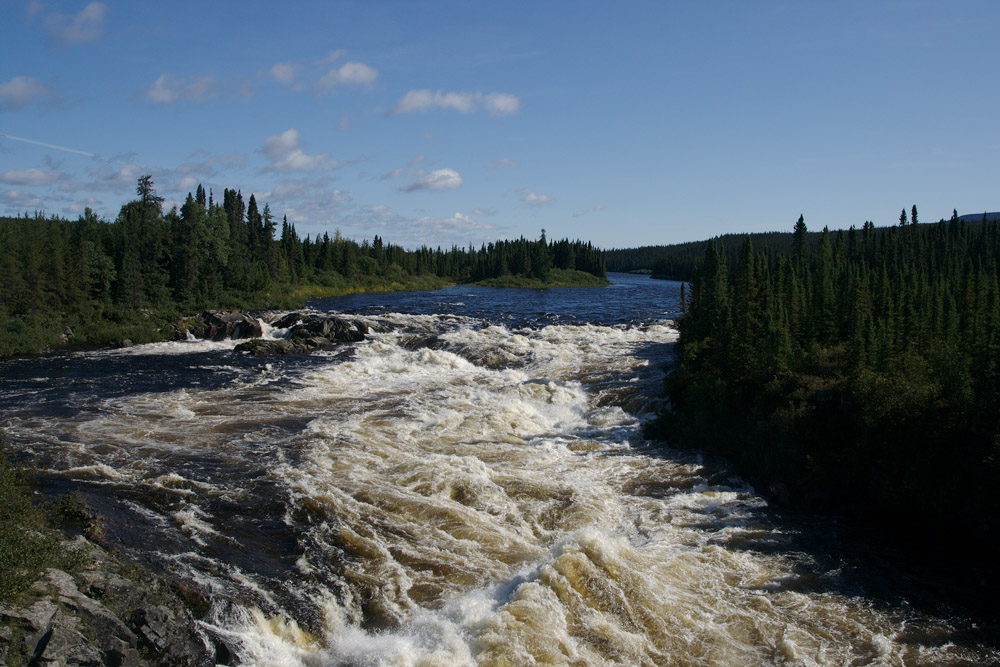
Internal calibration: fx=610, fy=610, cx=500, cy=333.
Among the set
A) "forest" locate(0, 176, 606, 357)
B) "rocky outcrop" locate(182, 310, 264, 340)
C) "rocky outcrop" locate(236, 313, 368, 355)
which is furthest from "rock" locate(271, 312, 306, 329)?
"forest" locate(0, 176, 606, 357)

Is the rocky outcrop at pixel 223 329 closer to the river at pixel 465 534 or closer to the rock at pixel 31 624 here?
the river at pixel 465 534

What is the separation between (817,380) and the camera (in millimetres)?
23094

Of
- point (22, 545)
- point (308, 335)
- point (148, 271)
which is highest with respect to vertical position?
point (148, 271)

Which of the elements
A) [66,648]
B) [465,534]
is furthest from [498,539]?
[66,648]

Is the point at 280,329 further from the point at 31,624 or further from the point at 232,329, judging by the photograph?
the point at 31,624

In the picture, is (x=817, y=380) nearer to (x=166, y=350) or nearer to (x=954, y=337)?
(x=954, y=337)

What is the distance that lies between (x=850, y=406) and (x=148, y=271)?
60769 mm

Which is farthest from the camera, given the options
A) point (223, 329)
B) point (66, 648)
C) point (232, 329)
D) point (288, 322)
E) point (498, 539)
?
point (288, 322)

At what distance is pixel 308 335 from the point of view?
46.2m

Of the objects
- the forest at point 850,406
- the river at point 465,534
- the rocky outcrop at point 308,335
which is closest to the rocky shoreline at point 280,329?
the rocky outcrop at point 308,335

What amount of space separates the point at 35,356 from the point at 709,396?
41414mm

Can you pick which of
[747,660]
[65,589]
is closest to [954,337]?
[747,660]

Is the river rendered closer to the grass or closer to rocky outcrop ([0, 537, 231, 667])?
rocky outcrop ([0, 537, 231, 667])

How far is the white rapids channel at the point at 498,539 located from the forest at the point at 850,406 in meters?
2.12
